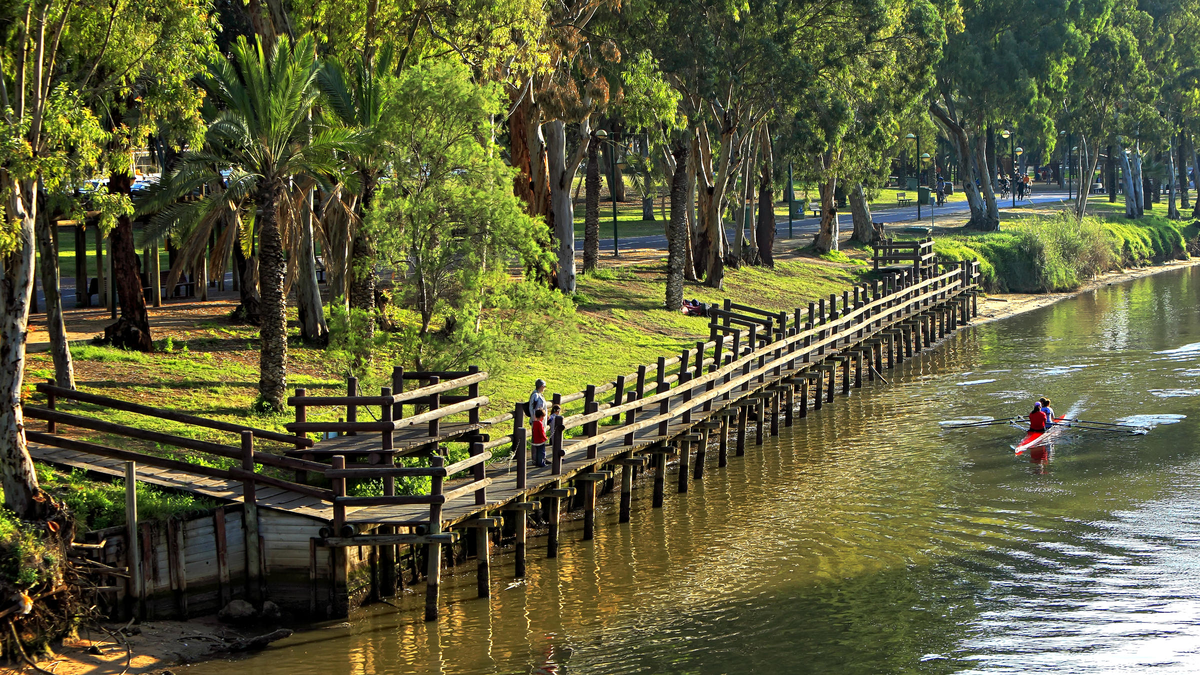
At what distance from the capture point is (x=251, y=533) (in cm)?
1812

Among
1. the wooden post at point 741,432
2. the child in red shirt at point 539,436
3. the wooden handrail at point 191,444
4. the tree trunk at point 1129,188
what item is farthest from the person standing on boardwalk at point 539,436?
the tree trunk at point 1129,188

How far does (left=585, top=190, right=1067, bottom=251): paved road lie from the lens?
5941 cm

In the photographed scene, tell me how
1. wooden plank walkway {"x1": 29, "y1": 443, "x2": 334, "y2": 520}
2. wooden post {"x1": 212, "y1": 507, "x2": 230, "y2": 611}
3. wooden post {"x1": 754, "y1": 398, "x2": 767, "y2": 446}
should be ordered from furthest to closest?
wooden post {"x1": 754, "y1": 398, "x2": 767, "y2": 446} < wooden plank walkway {"x1": 29, "y1": 443, "x2": 334, "y2": 520} < wooden post {"x1": 212, "y1": 507, "x2": 230, "y2": 611}

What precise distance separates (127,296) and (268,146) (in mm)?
5940

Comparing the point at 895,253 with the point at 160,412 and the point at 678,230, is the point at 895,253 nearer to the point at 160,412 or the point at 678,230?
the point at 678,230

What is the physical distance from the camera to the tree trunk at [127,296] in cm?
2830

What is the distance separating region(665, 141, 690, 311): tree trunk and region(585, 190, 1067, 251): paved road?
12.0 meters

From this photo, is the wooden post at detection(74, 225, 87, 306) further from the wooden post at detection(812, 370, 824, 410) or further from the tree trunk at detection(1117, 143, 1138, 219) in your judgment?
the tree trunk at detection(1117, 143, 1138, 219)

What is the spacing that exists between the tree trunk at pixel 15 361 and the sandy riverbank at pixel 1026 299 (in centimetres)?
4326

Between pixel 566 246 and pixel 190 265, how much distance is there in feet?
43.2

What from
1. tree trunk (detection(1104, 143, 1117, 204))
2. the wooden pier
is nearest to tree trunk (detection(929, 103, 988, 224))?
tree trunk (detection(1104, 143, 1117, 204))

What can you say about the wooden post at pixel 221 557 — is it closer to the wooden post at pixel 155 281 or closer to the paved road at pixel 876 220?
the wooden post at pixel 155 281

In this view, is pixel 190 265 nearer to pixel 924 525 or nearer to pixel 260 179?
pixel 260 179

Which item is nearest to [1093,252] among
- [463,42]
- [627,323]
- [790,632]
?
[627,323]
